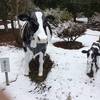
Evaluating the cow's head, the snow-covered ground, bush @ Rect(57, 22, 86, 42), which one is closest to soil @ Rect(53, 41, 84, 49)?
bush @ Rect(57, 22, 86, 42)

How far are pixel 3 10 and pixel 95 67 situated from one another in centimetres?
699

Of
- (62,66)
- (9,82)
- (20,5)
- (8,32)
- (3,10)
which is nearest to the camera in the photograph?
(9,82)

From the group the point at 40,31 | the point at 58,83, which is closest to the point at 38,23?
the point at 40,31

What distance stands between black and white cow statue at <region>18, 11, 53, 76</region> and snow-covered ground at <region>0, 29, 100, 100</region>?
567mm

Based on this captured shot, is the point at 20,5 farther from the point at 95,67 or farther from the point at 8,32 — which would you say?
the point at 95,67

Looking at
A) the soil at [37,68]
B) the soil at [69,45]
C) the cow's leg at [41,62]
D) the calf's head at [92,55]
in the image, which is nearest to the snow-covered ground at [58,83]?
the soil at [37,68]

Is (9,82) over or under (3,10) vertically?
under

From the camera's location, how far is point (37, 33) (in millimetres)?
8445

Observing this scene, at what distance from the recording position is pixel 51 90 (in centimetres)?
886

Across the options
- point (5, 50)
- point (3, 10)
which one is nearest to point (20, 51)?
point (5, 50)

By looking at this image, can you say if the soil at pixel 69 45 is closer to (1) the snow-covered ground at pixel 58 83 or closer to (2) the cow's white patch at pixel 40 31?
(1) the snow-covered ground at pixel 58 83

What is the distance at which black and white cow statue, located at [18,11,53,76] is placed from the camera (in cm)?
842

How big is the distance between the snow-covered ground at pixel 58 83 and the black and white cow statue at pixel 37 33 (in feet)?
1.86

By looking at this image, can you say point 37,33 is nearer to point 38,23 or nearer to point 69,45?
point 38,23
